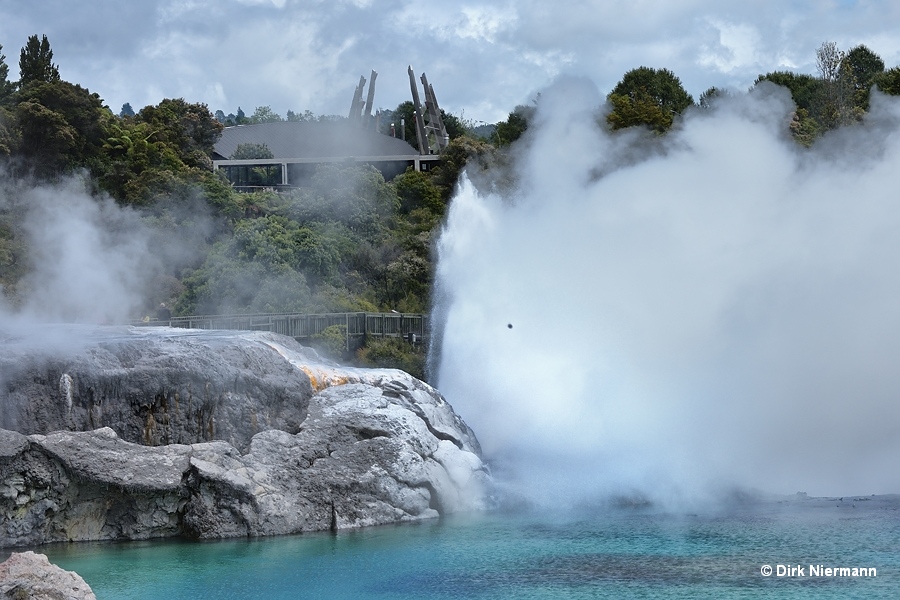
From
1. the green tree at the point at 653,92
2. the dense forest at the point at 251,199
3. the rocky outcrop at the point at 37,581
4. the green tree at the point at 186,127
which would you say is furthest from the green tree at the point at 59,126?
the rocky outcrop at the point at 37,581

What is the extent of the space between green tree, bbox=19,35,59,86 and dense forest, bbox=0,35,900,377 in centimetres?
6

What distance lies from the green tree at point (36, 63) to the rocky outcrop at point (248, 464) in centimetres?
3646

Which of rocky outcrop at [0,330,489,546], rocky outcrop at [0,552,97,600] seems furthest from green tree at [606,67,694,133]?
rocky outcrop at [0,552,97,600]

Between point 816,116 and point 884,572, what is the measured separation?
43166 mm

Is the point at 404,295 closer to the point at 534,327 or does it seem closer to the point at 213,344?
the point at 534,327

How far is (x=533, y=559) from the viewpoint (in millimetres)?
17750

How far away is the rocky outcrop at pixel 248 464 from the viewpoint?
19000 mm

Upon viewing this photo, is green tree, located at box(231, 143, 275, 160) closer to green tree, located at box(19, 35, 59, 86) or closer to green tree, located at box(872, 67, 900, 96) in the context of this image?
green tree, located at box(19, 35, 59, 86)

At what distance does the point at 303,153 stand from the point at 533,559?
4918 cm

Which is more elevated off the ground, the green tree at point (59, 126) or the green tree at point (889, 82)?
the green tree at point (889, 82)

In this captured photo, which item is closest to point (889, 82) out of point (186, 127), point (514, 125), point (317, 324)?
point (514, 125)

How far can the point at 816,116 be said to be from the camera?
5609 cm

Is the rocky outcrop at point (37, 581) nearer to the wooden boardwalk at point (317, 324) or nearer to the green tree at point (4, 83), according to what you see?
the wooden boardwalk at point (317, 324)

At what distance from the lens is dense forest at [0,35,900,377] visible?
125 ft
